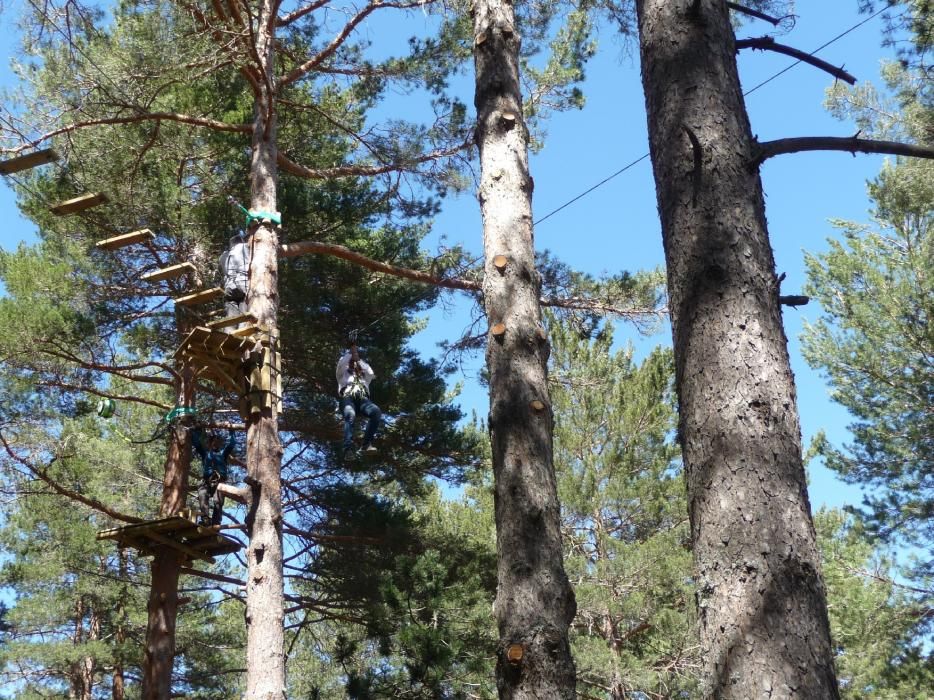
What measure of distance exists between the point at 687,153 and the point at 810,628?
1292mm

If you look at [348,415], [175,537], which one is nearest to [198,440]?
[175,537]

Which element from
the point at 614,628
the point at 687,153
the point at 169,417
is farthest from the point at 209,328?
the point at 614,628

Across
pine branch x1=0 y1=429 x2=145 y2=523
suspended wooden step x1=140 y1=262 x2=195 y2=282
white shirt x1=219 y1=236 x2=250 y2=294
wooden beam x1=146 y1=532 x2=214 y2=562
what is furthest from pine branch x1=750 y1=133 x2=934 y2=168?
pine branch x1=0 y1=429 x2=145 y2=523

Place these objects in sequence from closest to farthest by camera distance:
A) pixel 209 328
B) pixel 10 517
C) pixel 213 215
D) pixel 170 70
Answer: pixel 209 328 < pixel 170 70 < pixel 213 215 < pixel 10 517

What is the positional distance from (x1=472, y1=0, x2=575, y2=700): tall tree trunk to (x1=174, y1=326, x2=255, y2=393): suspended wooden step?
2944 mm

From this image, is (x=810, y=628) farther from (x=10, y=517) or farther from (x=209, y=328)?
(x=10, y=517)

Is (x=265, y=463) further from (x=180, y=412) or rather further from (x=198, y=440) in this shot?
(x=180, y=412)

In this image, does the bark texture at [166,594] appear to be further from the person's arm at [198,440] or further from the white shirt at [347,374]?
the white shirt at [347,374]

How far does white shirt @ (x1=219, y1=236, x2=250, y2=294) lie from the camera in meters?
7.15

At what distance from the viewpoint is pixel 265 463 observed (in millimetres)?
6891

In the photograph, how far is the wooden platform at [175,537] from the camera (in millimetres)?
7625

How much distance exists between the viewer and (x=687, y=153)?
103 inches

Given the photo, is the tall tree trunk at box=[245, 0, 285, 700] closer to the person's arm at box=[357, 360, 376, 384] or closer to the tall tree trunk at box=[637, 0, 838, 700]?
the person's arm at box=[357, 360, 376, 384]

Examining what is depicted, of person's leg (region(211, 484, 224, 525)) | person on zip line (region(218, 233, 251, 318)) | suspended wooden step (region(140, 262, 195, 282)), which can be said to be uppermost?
suspended wooden step (region(140, 262, 195, 282))
